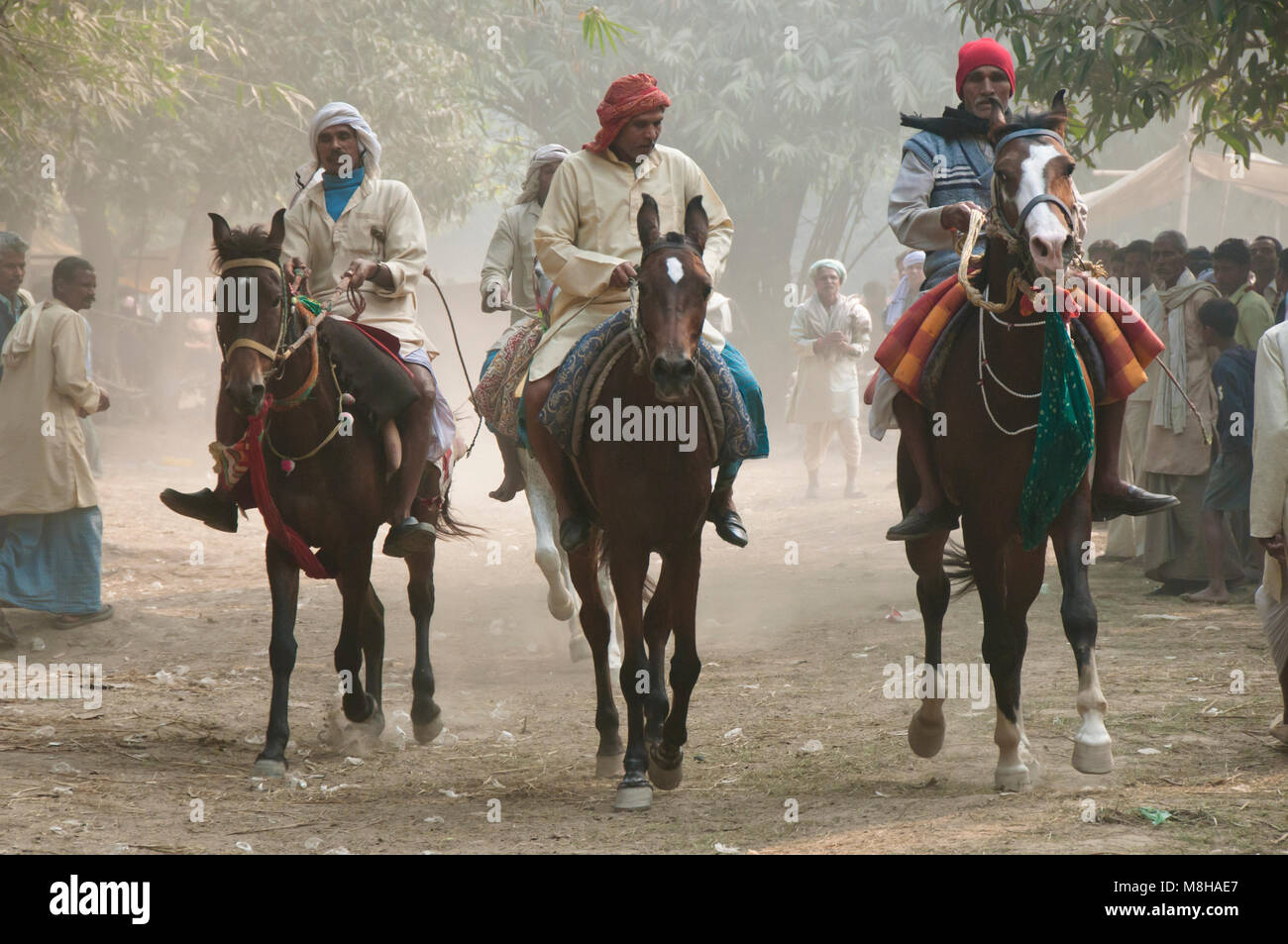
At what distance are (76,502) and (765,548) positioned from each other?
7.72 metres

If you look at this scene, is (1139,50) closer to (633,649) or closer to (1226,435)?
(1226,435)

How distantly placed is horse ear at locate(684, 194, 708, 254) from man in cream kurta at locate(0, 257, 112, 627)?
6.00 m

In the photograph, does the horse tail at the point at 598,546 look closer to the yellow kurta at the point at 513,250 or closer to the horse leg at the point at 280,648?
the horse leg at the point at 280,648

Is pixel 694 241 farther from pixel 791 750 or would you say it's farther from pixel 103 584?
pixel 103 584

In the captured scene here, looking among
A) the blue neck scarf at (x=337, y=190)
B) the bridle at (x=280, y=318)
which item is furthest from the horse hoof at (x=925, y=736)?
the blue neck scarf at (x=337, y=190)

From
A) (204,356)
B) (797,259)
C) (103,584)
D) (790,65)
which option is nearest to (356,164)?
(103,584)

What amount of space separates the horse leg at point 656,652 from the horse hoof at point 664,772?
0.09 feet

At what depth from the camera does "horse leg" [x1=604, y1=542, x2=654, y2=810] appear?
6258 mm

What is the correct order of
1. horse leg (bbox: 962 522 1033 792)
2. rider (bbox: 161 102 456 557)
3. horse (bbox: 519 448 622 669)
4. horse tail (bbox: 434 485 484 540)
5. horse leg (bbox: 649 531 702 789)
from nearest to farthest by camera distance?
horse leg (bbox: 962 522 1033 792), horse leg (bbox: 649 531 702 789), rider (bbox: 161 102 456 557), horse tail (bbox: 434 485 484 540), horse (bbox: 519 448 622 669)

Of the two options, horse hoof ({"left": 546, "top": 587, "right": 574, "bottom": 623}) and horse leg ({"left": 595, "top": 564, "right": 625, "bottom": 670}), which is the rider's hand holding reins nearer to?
horse leg ({"left": 595, "top": 564, "right": 625, "bottom": 670})

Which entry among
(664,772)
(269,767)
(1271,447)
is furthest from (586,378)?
(1271,447)

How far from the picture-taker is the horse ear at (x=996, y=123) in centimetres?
603

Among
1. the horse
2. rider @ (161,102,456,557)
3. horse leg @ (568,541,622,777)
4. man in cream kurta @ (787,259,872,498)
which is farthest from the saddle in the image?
man in cream kurta @ (787,259,872,498)

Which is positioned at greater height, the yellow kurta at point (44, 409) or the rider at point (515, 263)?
the rider at point (515, 263)
